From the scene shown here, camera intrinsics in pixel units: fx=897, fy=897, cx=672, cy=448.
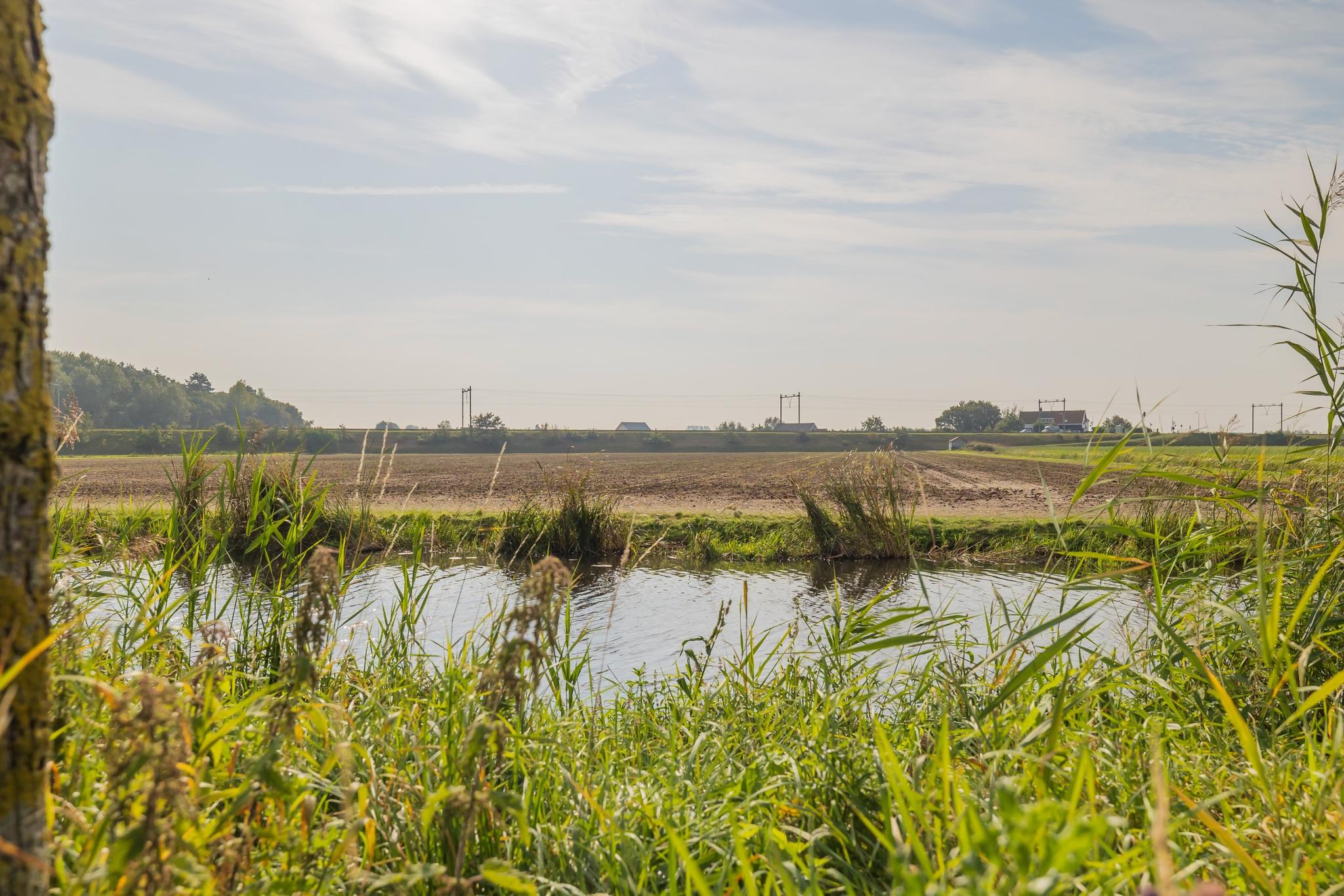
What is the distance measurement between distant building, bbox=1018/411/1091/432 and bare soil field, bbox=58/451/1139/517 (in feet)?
171

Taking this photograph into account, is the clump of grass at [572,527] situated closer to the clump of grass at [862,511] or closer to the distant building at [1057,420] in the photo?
the clump of grass at [862,511]

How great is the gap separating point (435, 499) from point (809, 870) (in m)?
16.3

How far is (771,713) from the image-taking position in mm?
3230

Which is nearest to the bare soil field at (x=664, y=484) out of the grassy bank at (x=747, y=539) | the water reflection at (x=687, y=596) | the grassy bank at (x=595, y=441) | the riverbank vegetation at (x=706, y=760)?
the grassy bank at (x=747, y=539)

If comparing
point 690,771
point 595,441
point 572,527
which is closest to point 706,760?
point 690,771

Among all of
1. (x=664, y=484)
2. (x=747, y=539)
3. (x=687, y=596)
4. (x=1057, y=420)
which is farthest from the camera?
(x=1057, y=420)

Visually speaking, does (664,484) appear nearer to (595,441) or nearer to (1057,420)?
(595,441)

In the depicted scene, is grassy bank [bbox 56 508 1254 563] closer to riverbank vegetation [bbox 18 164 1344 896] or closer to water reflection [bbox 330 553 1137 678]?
water reflection [bbox 330 553 1137 678]

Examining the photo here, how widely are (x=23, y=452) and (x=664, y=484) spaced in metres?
21.3

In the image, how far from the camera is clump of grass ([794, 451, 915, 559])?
35.3ft

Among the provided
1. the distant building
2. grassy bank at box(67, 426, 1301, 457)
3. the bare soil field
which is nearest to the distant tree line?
grassy bank at box(67, 426, 1301, 457)

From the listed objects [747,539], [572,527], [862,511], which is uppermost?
[862,511]

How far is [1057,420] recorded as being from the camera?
3743 inches

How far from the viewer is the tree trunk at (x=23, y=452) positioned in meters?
1.17
